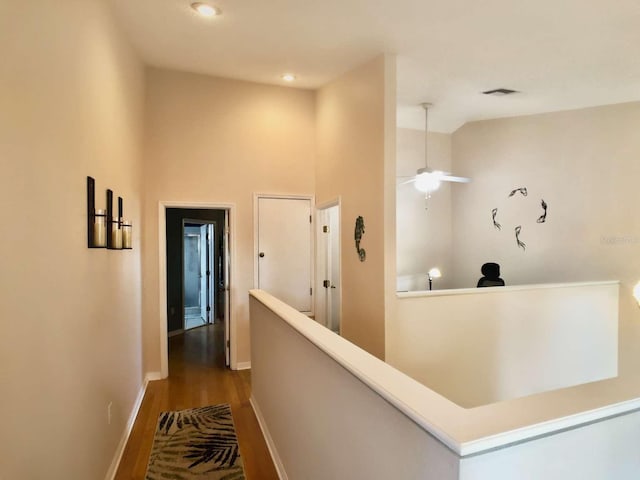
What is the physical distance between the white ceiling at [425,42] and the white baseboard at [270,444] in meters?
3.13

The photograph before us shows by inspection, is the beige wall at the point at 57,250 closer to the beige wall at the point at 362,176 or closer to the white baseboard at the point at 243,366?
the white baseboard at the point at 243,366

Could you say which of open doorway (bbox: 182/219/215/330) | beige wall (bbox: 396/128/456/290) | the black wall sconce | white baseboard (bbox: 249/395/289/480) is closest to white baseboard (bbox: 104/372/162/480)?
white baseboard (bbox: 249/395/289/480)

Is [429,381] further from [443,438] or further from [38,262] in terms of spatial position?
[38,262]

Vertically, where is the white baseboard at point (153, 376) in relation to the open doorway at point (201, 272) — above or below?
below

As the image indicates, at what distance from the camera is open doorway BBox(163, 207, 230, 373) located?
5.72m

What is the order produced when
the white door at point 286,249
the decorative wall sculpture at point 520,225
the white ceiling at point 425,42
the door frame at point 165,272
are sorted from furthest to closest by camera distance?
the decorative wall sculpture at point 520,225 → the white door at point 286,249 → the door frame at point 165,272 → the white ceiling at point 425,42

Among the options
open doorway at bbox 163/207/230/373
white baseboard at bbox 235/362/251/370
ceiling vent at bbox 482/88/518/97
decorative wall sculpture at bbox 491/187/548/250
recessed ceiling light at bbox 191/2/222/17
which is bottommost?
white baseboard at bbox 235/362/251/370

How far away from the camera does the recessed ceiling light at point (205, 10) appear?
274 cm

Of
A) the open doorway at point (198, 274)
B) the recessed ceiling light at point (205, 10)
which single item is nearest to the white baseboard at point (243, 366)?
the open doorway at point (198, 274)

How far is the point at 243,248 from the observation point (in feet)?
14.6

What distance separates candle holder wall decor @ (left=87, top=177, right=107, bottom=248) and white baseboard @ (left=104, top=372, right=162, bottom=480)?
1.44m

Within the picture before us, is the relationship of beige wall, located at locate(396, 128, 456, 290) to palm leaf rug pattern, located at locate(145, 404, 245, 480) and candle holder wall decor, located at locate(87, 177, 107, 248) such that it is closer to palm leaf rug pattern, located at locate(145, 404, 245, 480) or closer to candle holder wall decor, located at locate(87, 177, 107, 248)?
palm leaf rug pattern, located at locate(145, 404, 245, 480)

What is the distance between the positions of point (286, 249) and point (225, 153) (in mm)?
1354

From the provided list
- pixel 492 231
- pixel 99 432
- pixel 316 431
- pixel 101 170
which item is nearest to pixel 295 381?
pixel 316 431
